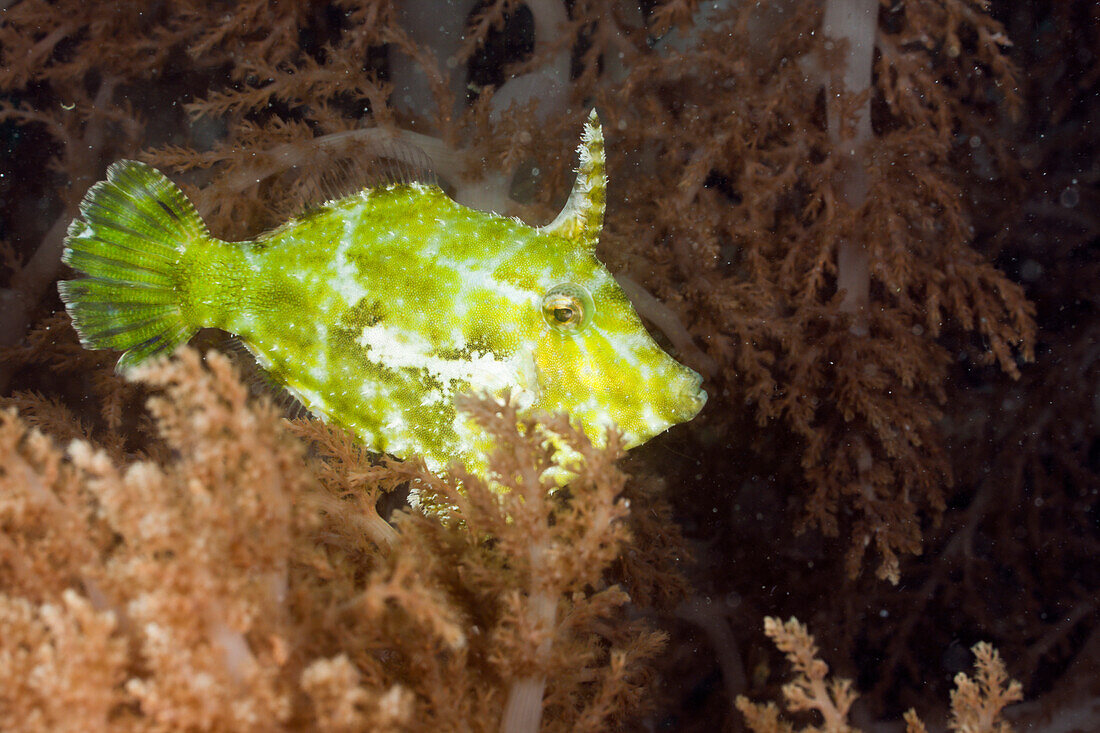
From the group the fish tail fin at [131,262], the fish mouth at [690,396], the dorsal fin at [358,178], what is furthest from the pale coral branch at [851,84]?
the fish tail fin at [131,262]

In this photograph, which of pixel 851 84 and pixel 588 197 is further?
pixel 851 84

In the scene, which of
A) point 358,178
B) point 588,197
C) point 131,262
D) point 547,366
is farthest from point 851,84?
point 131,262

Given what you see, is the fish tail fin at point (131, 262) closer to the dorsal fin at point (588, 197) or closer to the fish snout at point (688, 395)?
the dorsal fin at point (588, 197)

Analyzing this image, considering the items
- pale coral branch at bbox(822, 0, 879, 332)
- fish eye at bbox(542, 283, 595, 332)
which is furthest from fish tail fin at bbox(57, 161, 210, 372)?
pale coral branch at bbox(822, 0, 879, 332)

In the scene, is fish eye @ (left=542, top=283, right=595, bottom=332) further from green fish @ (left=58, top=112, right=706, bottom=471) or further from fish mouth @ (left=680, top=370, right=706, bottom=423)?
fish mouth @ (left=680, top=370, right=706, bottom=423)

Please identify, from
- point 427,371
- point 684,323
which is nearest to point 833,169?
point 684,323

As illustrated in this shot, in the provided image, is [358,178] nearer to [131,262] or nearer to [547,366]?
[131,262]
